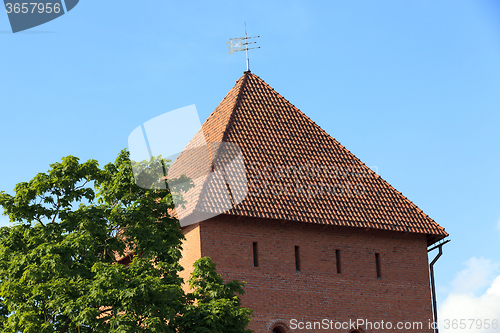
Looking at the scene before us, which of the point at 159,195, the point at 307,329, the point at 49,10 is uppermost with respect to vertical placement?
the point at 49,10

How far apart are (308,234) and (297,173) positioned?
234cm

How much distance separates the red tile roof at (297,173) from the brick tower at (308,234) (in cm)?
4

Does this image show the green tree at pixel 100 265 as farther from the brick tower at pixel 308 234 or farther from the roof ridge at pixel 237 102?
the roof ridge at pixel 237 102

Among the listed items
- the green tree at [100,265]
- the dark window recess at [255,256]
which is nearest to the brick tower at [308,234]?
the dark window recess at [255,256]

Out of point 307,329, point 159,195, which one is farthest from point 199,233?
point 307,329

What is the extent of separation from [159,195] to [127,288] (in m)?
3.57

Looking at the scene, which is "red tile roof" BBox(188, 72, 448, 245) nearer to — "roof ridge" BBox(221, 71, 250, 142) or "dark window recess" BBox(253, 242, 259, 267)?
"roof ridge" BBox(221, 71, 250, 142)

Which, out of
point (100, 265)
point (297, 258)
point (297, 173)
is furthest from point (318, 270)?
point (100, 265)

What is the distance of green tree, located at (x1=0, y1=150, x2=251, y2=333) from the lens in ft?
52.0

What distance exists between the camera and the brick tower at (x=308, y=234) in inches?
859

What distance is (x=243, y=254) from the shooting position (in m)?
21.9

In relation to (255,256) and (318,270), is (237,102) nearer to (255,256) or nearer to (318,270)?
(255,256)

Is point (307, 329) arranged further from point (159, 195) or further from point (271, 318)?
point (159, 195)

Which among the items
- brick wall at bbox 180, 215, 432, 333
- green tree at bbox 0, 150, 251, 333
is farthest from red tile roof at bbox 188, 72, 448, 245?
green tree at bbox 0, 150, 251, 333
